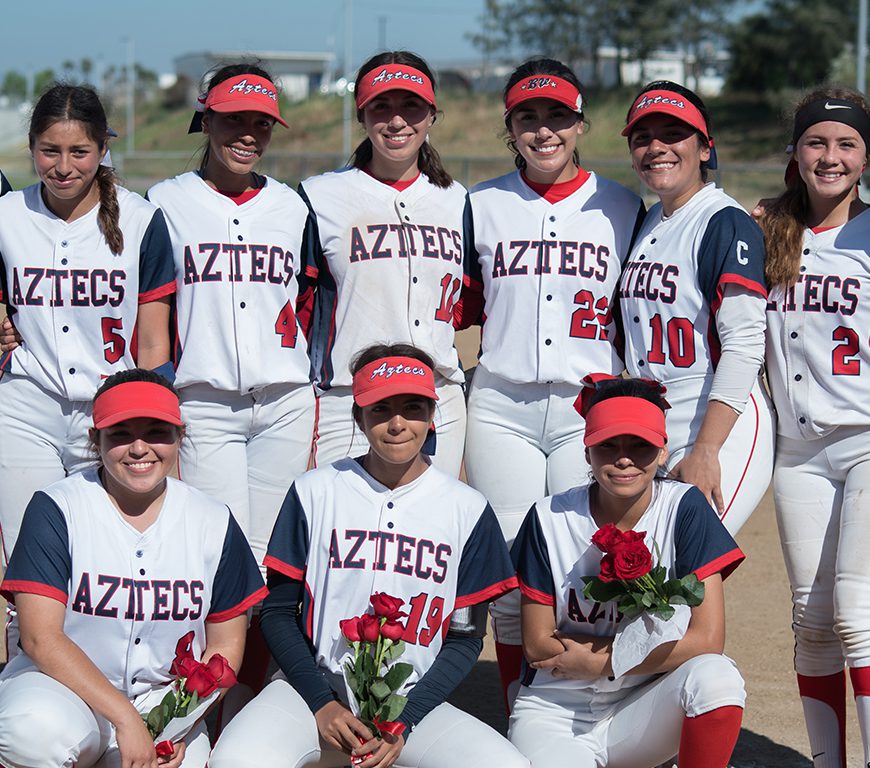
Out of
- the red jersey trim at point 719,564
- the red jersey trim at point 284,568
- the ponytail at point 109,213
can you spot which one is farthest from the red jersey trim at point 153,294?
the red jersey trim at point 719,564

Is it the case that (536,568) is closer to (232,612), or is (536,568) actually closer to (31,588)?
(232,612)

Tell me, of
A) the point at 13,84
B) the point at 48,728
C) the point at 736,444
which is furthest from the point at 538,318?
the point at 13,84

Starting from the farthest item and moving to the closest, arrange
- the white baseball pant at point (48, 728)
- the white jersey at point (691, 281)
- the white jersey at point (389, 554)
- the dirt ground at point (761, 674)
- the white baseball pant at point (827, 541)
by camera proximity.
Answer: the dirt ground at point (761, 674) < the white jersey at point (691, 281) < the white baseball pant at point (827, 541) < the white jersey at point (389, 554) < the white baseball pant at point (48, 728)

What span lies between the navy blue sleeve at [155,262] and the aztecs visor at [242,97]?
43 centimetres

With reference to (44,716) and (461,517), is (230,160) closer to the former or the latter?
(461,517)

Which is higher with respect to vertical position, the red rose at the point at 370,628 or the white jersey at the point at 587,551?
the white jersey at the point at 587,551

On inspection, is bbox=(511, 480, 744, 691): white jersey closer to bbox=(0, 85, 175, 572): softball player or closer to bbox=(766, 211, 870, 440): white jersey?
bbox=(766, 211, 870, 440): white jersey

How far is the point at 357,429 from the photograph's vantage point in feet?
14.0

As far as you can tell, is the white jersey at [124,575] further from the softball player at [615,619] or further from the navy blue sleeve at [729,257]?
the navy blue sleeve at [729,257]

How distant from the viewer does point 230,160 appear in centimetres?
414

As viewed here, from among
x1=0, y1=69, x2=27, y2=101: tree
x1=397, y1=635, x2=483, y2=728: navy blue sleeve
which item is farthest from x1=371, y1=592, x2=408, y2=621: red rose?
x1=0, y1=69, x2=27, y2=101: tree

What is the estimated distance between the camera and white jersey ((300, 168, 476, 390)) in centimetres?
419

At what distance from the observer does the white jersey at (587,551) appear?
3.54 meters

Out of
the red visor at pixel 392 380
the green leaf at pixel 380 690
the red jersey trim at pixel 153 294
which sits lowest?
the green leaf at pixel 380 690
